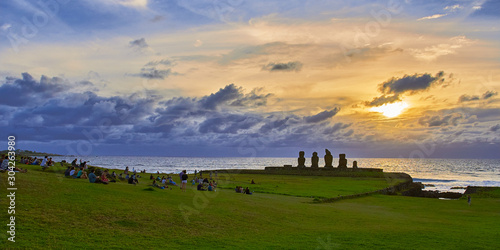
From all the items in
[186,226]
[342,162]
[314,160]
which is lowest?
[186,226]

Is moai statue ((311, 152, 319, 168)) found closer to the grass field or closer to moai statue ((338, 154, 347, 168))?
moai statue ((338, 154, 347, 168))

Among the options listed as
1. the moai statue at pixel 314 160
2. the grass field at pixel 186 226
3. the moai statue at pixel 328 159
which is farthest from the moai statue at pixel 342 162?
the grass field at pixel 186 226

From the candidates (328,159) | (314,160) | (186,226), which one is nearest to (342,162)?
(328,159)

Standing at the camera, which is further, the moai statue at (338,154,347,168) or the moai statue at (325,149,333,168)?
the moai statue at (325,149,333,168)

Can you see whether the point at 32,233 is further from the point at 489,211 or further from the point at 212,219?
the point at 489,211

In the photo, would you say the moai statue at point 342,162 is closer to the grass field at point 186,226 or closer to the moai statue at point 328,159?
the moai statue at point 328,159

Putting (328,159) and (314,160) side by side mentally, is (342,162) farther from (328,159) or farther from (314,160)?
(314,160)

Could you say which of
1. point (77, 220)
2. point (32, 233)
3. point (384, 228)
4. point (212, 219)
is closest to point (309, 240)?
point (212, 219)

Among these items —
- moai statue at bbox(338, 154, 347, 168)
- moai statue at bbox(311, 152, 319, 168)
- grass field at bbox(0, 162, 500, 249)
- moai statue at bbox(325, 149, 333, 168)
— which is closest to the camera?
grass field at bbox(0, 162, 500, 249)

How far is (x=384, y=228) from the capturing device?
21.9 metres

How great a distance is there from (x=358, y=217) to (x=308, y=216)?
4127mm

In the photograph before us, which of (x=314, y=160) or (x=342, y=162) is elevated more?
(x=314, y=160)

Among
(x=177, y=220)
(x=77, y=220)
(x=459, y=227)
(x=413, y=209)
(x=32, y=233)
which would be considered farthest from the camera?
(x=413, y=209)

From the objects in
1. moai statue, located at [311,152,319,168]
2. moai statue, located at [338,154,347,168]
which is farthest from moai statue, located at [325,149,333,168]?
moai statue, located at [311,152,319,168]
